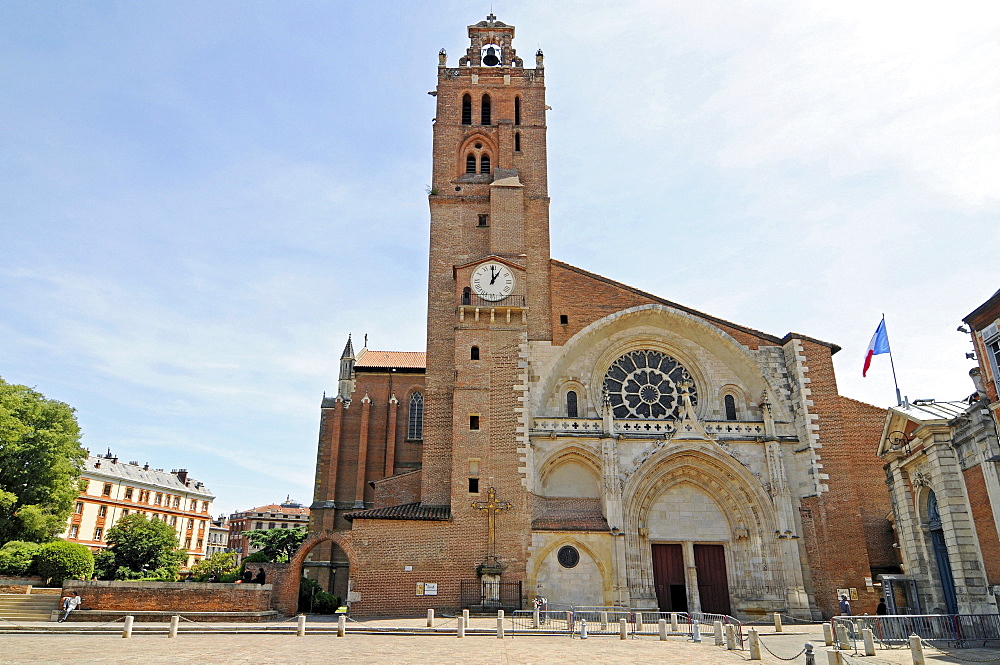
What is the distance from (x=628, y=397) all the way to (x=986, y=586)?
14790 millimetres

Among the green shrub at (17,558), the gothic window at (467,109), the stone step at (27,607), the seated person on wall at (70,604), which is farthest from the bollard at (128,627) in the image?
the gothic window at (467,109)

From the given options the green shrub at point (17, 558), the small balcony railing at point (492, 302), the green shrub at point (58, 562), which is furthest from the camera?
the small balcony railing at point (492, 302)

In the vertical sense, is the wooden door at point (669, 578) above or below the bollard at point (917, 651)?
above

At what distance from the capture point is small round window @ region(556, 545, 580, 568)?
87.1 feet

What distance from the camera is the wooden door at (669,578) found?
27734 mm

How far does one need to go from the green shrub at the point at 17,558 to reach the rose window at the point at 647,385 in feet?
84.2

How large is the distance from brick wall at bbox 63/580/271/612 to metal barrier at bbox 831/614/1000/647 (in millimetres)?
18137

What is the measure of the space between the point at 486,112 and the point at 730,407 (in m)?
20.3

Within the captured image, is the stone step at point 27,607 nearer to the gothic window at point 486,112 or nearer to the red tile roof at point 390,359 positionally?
the red tile roof at point 390,359

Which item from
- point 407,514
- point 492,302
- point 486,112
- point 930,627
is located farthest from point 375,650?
point 486,112

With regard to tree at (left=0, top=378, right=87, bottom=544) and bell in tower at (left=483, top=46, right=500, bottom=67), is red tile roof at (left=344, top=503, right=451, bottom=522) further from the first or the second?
bell in tower at (left=483, top=46, right=500, bottom=67)

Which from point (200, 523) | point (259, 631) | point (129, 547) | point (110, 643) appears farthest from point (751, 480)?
point (200, 523)

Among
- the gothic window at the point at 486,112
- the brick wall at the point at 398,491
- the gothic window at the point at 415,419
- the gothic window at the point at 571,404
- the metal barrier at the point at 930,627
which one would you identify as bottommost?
the metal barrier at the point at 930,627

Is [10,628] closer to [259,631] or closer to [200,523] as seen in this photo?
[259,631]
